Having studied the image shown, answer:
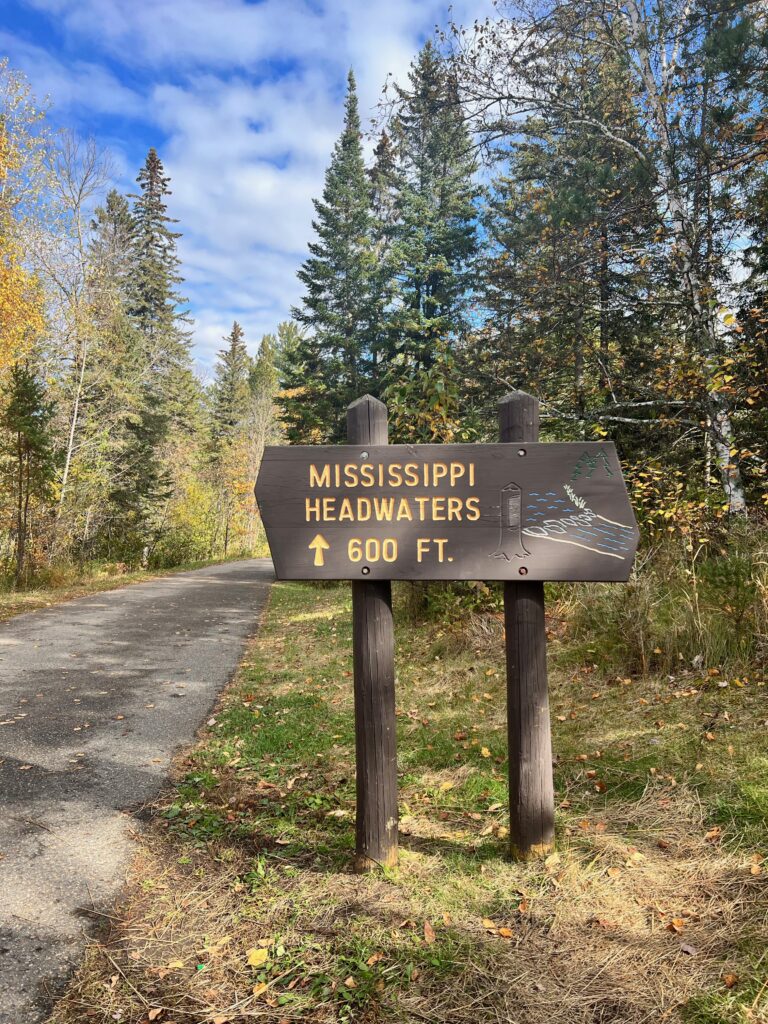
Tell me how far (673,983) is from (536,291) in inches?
326

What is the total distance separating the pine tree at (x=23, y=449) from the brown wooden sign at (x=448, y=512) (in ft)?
39.6

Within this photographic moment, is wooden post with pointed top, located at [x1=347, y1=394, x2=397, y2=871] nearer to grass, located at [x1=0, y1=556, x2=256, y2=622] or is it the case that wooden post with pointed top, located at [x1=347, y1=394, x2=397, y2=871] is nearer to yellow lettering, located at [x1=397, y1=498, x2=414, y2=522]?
yellow lettering, located at [x1=397, y1=498, x2=414, y2=522]

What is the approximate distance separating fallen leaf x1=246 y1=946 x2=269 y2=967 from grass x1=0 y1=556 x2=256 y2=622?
346 inches

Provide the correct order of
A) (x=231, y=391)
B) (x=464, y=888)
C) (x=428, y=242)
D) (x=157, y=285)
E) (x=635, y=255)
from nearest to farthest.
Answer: (x=464, y=888) → (x=635, y=255) → (x=428, y=242) → (x=157, y=285) → (x=231, y=391)

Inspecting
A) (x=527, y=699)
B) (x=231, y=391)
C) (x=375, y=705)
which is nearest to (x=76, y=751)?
(x=375, y=705)

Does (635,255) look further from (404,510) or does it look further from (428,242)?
(428,242)

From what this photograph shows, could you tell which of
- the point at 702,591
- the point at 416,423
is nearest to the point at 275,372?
the point at 416,423

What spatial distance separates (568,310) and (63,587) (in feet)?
39.8

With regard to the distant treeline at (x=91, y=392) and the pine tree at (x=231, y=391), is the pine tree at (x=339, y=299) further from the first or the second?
the pine tree at (x=231, y=391)

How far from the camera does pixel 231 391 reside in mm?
42906

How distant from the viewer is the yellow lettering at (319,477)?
259 centimetres

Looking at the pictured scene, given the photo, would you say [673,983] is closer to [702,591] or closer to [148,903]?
[148,903]

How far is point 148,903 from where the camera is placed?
249 cm

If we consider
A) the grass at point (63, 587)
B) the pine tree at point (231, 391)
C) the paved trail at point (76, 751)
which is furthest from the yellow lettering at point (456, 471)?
the pine tree at point (231, 391)
